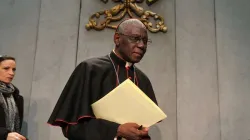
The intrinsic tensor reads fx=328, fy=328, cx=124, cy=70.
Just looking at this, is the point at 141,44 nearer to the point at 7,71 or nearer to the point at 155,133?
the point at 7,71

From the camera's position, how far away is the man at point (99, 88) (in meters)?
1.42

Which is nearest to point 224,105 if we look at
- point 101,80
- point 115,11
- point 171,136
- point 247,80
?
point 247,80

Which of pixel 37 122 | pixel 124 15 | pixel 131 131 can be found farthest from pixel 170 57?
pixel 131 131

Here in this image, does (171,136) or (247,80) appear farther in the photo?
(247,80)

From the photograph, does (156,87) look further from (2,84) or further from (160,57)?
(2,84)

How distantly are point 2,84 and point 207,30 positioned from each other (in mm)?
1831

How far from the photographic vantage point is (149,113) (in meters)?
1.42

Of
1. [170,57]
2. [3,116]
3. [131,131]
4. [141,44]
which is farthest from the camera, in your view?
[170,57]

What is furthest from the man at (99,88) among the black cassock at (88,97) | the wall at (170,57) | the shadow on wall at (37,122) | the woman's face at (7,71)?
the shadow on wall at (37,122)

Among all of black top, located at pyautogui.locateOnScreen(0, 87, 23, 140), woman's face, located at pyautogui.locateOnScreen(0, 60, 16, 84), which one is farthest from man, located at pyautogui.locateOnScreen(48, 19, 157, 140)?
woman's face, located at pyautogui.locateOnScreen(0, 60, 16, 84)

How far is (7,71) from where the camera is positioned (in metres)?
2.31

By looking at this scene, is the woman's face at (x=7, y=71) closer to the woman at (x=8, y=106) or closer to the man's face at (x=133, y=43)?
the woman at (x=8, y=106)

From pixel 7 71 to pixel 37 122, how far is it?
62 cm

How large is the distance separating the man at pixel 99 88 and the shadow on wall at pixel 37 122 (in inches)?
47.3
